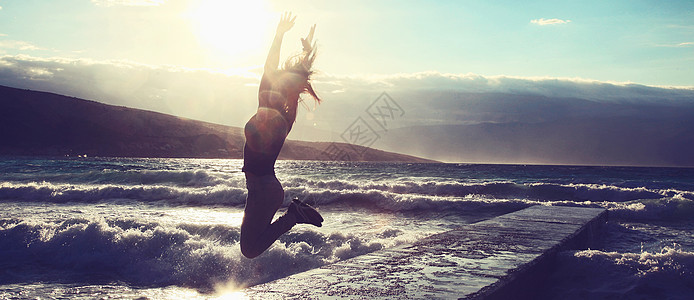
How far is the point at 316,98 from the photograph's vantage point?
14.0ft

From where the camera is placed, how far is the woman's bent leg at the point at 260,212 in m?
4.04

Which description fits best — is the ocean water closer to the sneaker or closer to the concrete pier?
the concrete pier

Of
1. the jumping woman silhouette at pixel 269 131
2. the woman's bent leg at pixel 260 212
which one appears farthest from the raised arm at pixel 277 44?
the woman's bent leg at pixel 260 212

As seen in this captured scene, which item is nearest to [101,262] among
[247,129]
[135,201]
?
[247,129]

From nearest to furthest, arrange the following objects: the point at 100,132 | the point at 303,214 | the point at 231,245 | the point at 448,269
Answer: the point at 448,269 < the point at 303,214 < the point at 231,245 < the point at 100,132

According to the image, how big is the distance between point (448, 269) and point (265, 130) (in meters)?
1.96

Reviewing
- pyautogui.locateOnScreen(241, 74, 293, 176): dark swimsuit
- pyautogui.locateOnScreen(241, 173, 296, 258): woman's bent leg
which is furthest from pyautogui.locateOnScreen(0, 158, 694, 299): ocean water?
pyautogui.locateOnScreen(241, 74, 293, 176): dark swimsuit

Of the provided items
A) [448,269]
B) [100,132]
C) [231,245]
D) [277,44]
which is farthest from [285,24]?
[100,132]

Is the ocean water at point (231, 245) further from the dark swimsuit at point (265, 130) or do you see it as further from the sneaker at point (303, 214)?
the sneaker at point (303, 214)

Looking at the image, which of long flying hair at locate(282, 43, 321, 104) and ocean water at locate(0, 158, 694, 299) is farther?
ocean water at locate(0, 158, 694, 299)

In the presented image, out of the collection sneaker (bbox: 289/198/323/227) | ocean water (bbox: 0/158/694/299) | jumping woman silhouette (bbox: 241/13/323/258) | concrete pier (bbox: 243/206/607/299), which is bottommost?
ocean water (bbox: 0/158/694/299)

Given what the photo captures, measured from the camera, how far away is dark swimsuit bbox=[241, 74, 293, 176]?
387cm

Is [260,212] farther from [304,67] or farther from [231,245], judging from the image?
[231,245]

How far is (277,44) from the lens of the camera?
4160mm
